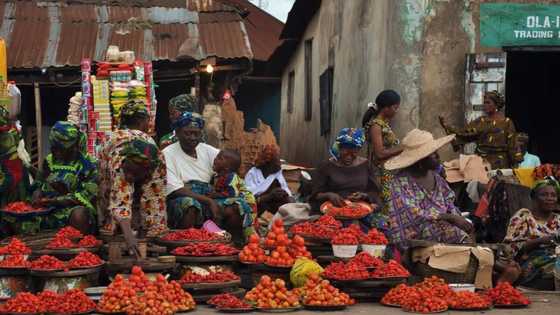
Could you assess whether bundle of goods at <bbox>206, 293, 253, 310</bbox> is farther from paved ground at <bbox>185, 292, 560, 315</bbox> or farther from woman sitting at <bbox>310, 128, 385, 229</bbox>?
woman sitting at <bbox>310, 128, 385, 229</bbox>

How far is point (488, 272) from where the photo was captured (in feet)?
25.8

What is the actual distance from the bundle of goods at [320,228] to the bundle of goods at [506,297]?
1.40 metres

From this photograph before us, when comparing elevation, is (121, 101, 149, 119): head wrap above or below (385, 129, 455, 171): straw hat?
above

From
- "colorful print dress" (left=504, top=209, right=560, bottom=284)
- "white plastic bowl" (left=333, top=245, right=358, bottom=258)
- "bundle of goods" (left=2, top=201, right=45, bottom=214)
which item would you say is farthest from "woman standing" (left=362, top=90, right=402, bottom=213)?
"bundle of goods" (left=2, top=201, right=45, bottom=214)

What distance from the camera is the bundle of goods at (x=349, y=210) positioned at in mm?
8461

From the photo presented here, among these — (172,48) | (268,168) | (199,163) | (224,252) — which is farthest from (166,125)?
(224,252)

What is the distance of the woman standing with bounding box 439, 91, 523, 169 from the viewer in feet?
34.3

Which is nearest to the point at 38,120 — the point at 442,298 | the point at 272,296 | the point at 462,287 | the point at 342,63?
the point at 342,63

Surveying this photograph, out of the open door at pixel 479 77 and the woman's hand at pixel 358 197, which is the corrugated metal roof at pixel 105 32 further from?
the woman's hand at pixel 358 197

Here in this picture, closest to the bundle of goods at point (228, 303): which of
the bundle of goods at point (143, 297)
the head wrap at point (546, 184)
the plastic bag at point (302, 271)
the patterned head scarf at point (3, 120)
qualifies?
the bundle of goods at point (143, 297)

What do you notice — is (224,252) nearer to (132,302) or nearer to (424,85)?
(132,302)

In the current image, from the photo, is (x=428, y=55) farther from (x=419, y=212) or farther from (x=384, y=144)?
(x=419, y=212)

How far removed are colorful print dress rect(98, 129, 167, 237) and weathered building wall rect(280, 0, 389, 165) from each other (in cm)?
424

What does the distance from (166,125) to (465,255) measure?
941 cm
